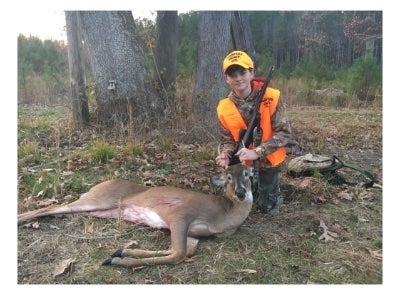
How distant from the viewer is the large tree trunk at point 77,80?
6564 mm

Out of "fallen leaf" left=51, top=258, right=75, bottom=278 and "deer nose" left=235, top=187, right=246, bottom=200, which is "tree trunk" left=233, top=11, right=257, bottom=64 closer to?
"deer nose" left=235, top=187, right=246, bottom=200

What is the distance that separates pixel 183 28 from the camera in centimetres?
669

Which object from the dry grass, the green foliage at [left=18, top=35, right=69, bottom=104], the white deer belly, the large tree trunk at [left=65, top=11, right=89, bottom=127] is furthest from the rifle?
the large tree trunk at [left=65, top=11, right=89, bottom=127]

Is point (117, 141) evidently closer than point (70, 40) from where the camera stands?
Yes

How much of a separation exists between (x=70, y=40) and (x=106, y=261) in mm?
3817

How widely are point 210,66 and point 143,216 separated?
8.72 ft

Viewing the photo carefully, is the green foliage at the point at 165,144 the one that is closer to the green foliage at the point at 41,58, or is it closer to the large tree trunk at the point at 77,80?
the large tree trunk at the point at 77,80

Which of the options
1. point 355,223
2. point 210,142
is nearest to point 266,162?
point 355,223

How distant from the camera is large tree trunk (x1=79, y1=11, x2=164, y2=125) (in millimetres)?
6582

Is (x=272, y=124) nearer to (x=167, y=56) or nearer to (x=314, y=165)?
(x=314, y=165)
